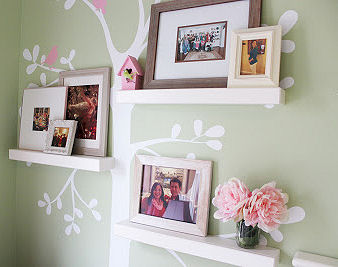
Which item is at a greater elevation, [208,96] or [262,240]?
[208,96]

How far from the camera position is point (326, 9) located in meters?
1.19

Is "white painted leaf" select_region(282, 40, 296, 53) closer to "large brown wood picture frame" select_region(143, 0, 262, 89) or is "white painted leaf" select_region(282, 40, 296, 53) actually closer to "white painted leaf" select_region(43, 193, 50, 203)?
"large brown wood picture frame" select_region(143, 0, 262, 89)

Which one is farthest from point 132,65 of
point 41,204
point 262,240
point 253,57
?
point 41,204

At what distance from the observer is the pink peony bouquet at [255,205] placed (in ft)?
3.83

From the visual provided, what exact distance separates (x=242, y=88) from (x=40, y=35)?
1.36 m

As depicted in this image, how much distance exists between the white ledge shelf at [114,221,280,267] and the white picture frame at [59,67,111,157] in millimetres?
415

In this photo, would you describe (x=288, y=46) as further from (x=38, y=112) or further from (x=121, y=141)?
(x=38, y=112)

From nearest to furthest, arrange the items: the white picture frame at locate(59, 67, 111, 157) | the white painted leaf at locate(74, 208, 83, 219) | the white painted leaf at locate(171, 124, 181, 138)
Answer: the white painted leaf at locate(171, 124, 181, 138) → the white picture frame at locate(59, 67, 111, 157) → the white painted leaf at locate(74, 208, 83, 219)

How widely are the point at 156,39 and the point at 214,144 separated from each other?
1.78ft

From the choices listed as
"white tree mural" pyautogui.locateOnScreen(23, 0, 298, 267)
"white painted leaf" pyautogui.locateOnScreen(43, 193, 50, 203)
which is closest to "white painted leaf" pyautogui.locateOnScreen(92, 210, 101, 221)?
"white tree mural" pyautogui.locateOnScreen(23, 0, 298, 267)

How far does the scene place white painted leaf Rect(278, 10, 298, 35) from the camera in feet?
4.09

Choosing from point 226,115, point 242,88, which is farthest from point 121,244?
point 242,88

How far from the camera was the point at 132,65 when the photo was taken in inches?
59.4

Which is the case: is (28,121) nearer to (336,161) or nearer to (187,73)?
(187,73)
